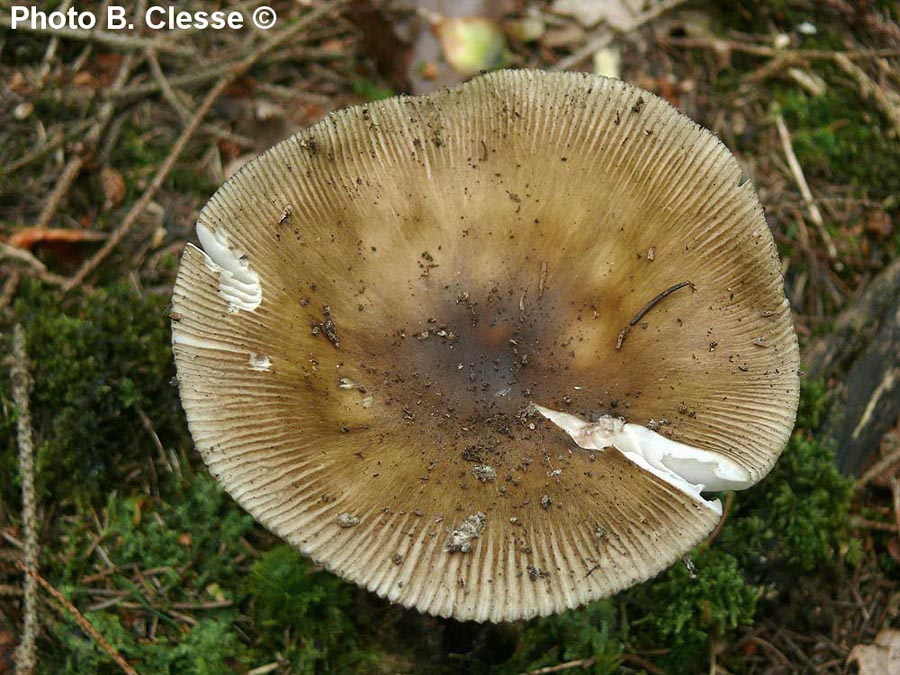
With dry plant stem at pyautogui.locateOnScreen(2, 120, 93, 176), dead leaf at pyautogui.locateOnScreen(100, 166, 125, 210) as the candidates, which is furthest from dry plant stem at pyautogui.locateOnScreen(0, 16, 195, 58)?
dead leaf at pyautogui.locateOnScreen(100, 166, 125, 210)

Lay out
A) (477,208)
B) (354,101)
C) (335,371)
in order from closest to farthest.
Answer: (335,371) < (477,208) < (354,101)

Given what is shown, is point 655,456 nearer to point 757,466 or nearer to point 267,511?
point 757,466

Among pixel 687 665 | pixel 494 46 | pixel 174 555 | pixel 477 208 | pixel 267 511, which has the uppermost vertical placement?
pixel 494 46

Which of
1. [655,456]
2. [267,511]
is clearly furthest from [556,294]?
[267,511]

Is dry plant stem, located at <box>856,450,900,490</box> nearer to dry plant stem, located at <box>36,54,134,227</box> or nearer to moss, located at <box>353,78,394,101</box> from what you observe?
moss, located at <box>353,78,394,101</box>

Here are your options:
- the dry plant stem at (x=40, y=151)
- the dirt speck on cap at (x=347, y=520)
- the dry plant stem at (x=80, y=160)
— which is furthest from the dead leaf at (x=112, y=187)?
the dirt speck on cap at (x=347, y=520)

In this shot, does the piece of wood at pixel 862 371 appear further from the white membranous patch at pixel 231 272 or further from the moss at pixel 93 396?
the moss at pixel 93 396

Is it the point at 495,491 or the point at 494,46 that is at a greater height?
the point at 494,46
